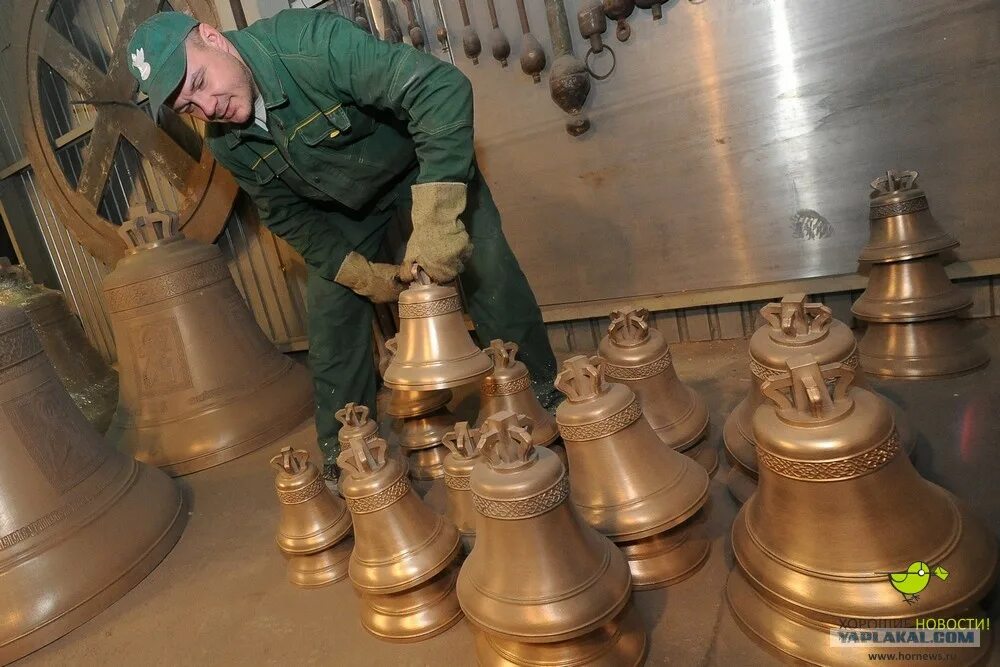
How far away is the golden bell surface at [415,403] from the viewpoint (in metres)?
2.14

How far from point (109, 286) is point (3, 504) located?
1286 mm

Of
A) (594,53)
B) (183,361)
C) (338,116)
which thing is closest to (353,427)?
(338,116)

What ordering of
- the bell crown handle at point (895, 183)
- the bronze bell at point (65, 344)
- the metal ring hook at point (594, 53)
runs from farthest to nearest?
1. the bronze bell at point (65, 344)
2. the metal ring hook at point (594, 53)
3. the bell crown handle at point (895, 183)

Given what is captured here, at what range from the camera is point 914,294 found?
193 centimetres

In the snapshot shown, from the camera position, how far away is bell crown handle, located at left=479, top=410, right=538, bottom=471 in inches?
42.0

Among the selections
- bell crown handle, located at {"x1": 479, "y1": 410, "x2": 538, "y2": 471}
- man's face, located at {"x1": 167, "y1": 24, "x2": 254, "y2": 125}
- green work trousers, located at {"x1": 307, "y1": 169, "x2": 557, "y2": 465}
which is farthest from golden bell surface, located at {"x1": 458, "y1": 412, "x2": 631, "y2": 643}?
man's face, located at {"x1": 167, "y1": 24, "x2": 254, "y2": 125}

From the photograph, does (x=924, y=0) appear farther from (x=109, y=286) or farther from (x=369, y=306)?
(x=109, y=286)

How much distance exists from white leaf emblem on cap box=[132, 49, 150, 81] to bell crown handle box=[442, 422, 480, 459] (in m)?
1.32

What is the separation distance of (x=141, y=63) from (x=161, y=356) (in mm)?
1555

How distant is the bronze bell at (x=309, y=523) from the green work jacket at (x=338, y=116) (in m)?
0.90

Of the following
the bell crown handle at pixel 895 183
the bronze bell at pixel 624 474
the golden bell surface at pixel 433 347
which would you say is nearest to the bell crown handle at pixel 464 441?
the golden bell surface at pixel 433 347

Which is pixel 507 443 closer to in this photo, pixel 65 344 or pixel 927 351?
pixel 927 351

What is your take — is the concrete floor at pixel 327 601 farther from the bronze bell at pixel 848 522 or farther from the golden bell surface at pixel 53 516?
the bronze bell at pixel 848 522

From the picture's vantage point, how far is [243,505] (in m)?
2.37
